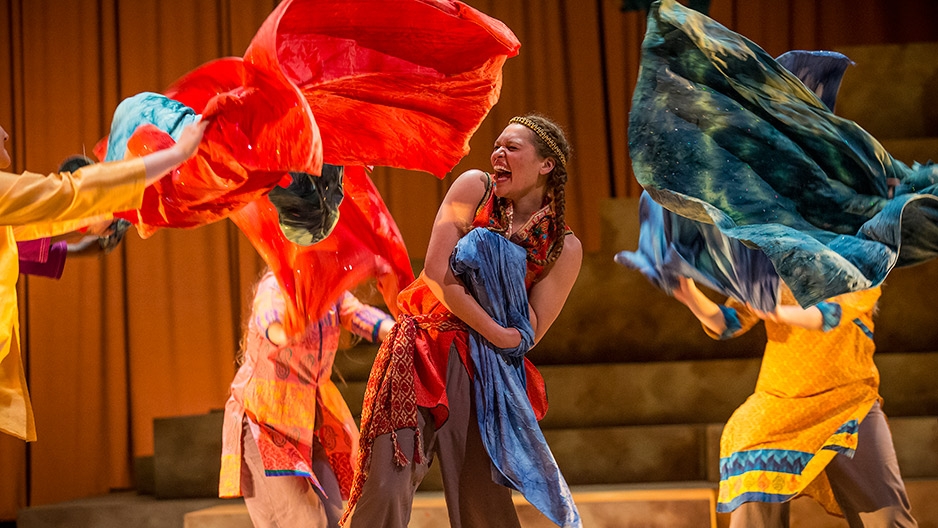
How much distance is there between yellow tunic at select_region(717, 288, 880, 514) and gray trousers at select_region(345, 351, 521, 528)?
1.03 meters

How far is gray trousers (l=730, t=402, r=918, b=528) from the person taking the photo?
3.15m

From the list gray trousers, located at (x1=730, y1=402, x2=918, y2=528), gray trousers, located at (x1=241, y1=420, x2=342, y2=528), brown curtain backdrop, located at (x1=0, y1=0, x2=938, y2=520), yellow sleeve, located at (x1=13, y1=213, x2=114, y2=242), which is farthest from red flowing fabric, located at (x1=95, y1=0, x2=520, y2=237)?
brown curtain backdrop, located at (x1=0, y1=0, x2=938, y2=520)

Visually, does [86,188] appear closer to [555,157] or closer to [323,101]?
[323,101]

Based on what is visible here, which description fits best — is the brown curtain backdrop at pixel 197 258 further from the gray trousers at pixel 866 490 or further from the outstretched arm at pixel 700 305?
the gray trousers at pixel 866 490

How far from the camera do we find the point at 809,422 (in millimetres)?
3318

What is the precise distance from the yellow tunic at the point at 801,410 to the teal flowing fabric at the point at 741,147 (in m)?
0.81

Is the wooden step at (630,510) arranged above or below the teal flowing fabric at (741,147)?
below

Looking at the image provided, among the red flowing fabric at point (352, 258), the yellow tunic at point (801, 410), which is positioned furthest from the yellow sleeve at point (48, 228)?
the yellow tunic at point (801, 410)

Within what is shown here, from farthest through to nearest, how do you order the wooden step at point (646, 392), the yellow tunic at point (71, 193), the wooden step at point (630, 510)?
the wooden step at point (646, 392) → the wooden step at point (630, 510) → the yellow tunic at point (71, 193)

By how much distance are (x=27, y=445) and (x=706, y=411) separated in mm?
3919

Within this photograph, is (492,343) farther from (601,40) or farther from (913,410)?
(601,40)

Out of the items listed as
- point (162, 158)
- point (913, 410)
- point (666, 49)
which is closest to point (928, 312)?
point (913, 410)

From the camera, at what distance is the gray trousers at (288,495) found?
3.32m

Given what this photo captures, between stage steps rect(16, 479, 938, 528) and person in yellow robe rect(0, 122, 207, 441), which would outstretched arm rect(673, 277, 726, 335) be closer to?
stage steps rect(16, 479, 938, 528)
